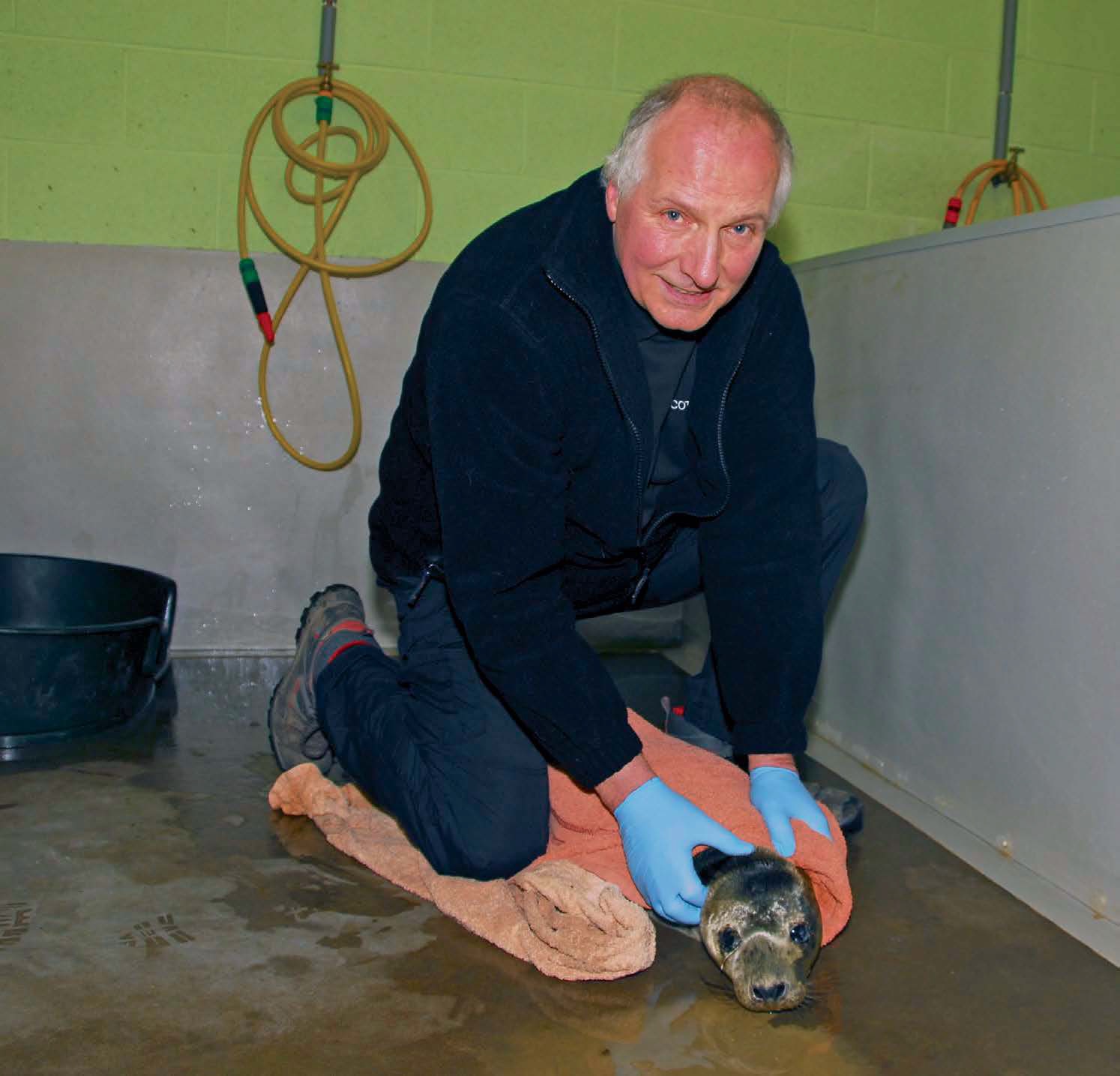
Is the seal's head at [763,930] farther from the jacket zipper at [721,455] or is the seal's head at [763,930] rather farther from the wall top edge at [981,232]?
the wall top edge at [981,232]

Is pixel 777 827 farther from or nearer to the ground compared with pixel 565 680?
nearer to the ground

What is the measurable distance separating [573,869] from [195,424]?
63.8 inches

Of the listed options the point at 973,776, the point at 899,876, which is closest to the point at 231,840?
the point at 899,876

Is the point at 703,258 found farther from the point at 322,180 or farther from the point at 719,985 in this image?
the point at 322,180

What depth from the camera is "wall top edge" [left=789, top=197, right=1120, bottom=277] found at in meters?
1.60

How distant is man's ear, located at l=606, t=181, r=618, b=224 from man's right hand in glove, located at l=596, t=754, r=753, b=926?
654 mm

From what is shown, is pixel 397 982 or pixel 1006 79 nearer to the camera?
pixel 397 982

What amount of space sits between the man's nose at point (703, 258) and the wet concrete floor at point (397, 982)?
79cm

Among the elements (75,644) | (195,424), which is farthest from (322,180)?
(75,644)

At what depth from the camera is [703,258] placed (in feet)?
4.50

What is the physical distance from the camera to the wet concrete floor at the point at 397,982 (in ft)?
4.07

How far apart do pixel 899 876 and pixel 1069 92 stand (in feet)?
7.15

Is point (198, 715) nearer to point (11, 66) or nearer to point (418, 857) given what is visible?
point (418, 857)

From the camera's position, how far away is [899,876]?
1.71 meters
